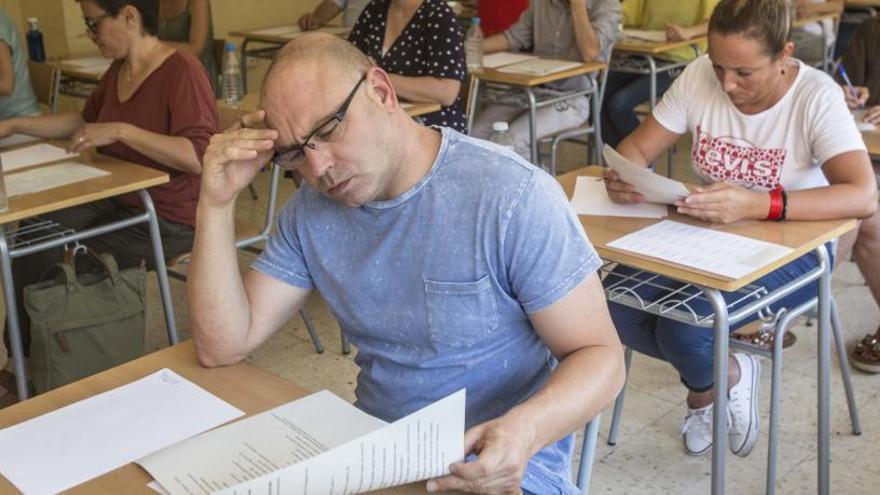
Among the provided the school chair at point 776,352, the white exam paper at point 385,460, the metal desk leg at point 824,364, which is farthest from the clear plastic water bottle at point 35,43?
the white exam paper at point 385,460

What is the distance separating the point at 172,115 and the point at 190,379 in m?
1.40

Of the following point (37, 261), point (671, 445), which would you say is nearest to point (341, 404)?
point (671, 445)

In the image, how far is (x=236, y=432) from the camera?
1282 mm

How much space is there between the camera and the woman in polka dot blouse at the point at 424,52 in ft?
10.8

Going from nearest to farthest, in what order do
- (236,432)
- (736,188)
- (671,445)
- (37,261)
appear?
(236,432) → (736,188) → (671,445) → (37,261)

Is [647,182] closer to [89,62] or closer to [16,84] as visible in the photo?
[16,84]

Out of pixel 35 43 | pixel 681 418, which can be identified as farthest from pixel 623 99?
pixel 35 43

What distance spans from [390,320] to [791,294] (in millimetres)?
1226

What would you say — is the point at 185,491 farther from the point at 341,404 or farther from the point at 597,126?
the point at 597,126

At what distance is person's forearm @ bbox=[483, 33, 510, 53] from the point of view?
4.49 m

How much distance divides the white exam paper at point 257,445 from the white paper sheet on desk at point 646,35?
363 centimetres

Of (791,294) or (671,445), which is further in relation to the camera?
(671,445)

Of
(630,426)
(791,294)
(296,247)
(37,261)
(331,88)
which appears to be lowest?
(630,426)

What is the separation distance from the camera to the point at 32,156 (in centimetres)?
280
